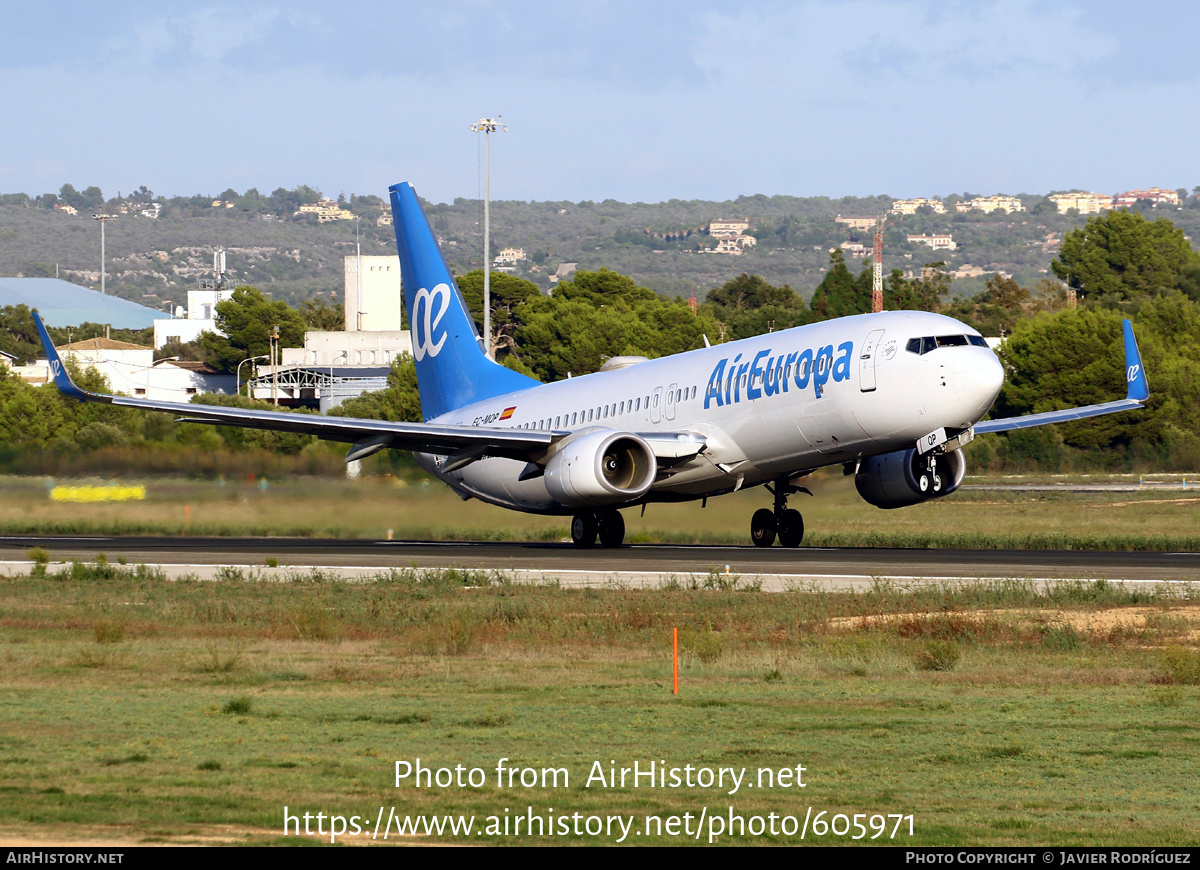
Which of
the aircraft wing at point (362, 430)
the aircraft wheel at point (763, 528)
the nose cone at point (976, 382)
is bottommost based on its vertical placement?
the aircraft wheel at point (763, 528)

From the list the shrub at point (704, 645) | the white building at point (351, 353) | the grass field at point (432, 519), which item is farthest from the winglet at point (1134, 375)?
the white building at point (351, 353)

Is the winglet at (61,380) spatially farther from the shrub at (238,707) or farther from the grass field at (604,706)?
the shrub at (238,707)

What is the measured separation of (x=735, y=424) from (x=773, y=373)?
4.65 feet

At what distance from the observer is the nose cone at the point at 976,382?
93.6 ft

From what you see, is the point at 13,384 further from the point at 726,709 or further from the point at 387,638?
the point at 726,709

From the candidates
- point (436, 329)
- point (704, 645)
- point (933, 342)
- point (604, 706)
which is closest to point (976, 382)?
point (933, 342)

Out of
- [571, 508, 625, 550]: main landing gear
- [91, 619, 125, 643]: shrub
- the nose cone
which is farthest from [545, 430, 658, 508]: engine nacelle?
[91, 619, 125, 643]: shrub

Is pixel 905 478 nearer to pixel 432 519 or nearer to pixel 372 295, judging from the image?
pixel 432 519

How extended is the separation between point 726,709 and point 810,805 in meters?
4.37

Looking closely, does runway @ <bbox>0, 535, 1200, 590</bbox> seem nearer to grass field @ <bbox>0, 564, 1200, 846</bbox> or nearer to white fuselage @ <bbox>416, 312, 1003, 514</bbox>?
white fuselage @ <bbox>416, 312, 1003, 514</bbox>

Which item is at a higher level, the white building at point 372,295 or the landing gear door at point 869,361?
the white building at point 372,295

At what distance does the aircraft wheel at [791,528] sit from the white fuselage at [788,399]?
101 inches

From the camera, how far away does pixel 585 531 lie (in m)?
36.2
